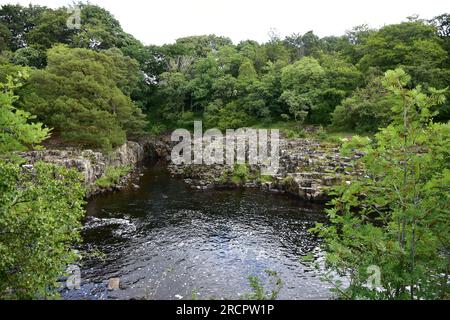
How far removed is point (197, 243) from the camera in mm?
21406

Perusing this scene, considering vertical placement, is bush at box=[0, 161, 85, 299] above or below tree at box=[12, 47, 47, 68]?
below

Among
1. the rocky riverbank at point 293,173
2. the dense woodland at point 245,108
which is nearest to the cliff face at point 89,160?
the dense woodland at point 245,108

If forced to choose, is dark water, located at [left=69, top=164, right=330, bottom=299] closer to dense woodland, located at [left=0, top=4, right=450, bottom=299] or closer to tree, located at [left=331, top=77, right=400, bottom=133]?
dense woodland, located at [left=0, top=4, right=450, bottom=299]

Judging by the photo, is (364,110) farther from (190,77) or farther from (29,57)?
(29,57)

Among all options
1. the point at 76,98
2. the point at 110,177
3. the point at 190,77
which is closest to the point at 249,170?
the point at 110,177

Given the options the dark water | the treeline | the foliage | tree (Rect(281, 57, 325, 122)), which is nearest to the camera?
the foliage

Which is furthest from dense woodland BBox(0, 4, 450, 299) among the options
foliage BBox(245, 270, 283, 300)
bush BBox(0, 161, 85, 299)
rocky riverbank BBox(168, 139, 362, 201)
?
rocky riverbank BBox(168, 139, 362, 201)

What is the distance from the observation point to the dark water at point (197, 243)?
16484 millimetres

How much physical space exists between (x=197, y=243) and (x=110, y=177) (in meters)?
16.1

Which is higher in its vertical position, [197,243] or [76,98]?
[76,98]

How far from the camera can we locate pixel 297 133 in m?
46.7

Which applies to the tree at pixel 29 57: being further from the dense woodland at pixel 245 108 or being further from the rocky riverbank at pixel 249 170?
the rocky riverbank at pixel 249 170

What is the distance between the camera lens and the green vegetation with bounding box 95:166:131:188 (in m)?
32.1

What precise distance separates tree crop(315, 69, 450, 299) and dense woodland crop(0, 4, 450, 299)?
39mm
